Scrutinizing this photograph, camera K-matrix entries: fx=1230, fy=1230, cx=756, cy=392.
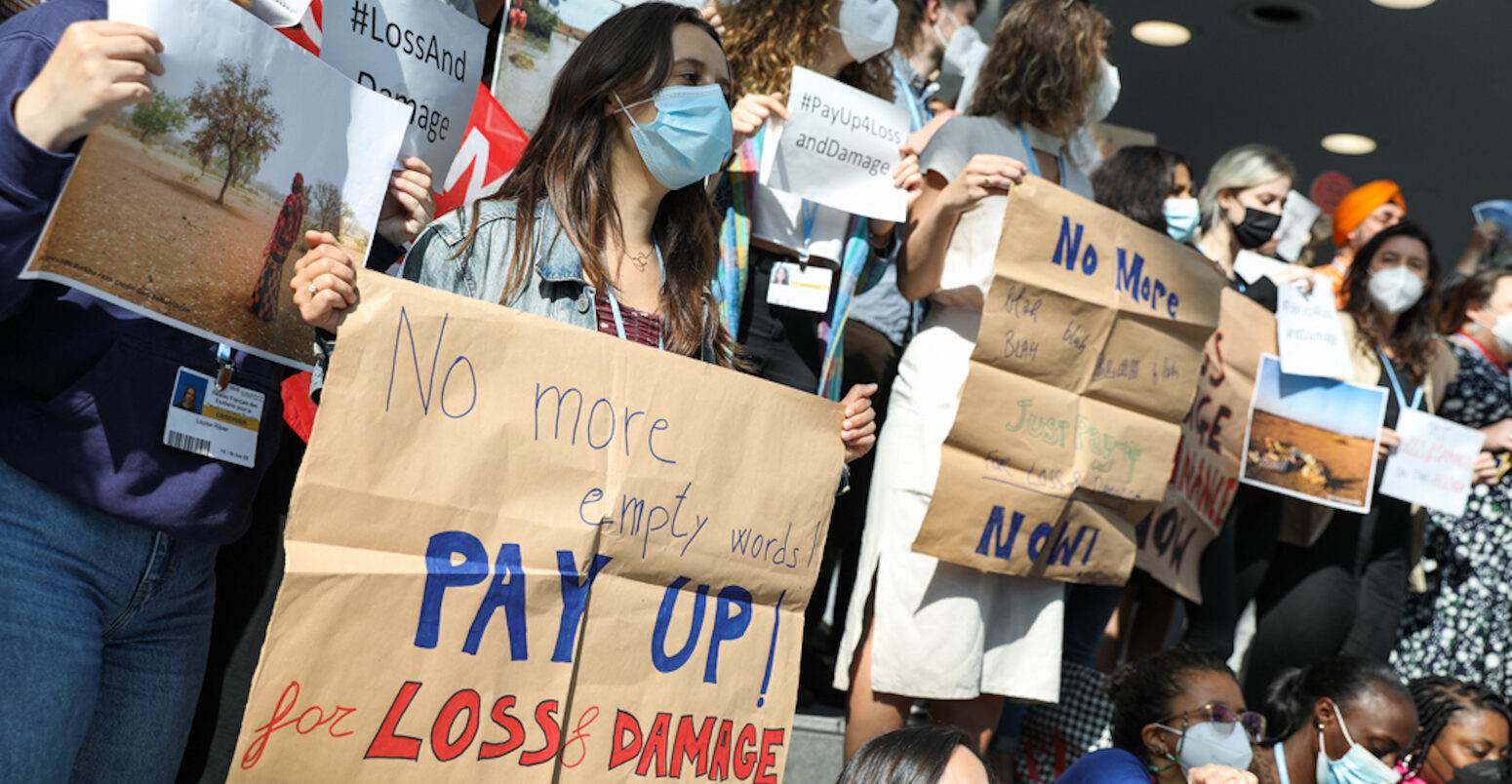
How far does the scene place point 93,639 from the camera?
1.72 m

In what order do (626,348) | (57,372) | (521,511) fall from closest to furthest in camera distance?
(57,372) → (521,511) → (626,348)

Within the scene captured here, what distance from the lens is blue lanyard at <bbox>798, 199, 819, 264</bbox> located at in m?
3.11

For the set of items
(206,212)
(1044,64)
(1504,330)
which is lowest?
(206,212)

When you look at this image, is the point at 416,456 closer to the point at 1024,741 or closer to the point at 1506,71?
the point at 1024,741

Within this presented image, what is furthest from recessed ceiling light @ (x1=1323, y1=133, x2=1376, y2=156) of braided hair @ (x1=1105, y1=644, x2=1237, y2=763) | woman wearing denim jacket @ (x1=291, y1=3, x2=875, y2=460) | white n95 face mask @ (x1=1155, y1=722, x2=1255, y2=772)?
woman wearing denim jacket @ (x1=291, y1=3, x2=875, y2=460)

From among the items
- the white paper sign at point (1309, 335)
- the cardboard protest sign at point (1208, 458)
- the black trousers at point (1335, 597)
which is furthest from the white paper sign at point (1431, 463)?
the cardboard protest sign at point (1208, 458)

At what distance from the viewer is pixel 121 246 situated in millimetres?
1588

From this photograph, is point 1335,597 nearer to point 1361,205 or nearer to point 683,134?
point 1361,205

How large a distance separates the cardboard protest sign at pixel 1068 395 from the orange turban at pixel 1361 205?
210cm

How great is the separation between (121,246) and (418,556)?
0.56m

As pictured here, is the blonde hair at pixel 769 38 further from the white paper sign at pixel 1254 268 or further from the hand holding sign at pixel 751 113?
the white paper sign at pixel 1254 268

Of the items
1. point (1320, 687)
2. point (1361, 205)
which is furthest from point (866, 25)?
point (1361, 205)

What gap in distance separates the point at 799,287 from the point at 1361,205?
3187mm

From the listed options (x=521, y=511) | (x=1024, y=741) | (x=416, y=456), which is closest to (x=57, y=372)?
(x=416, y=456)
